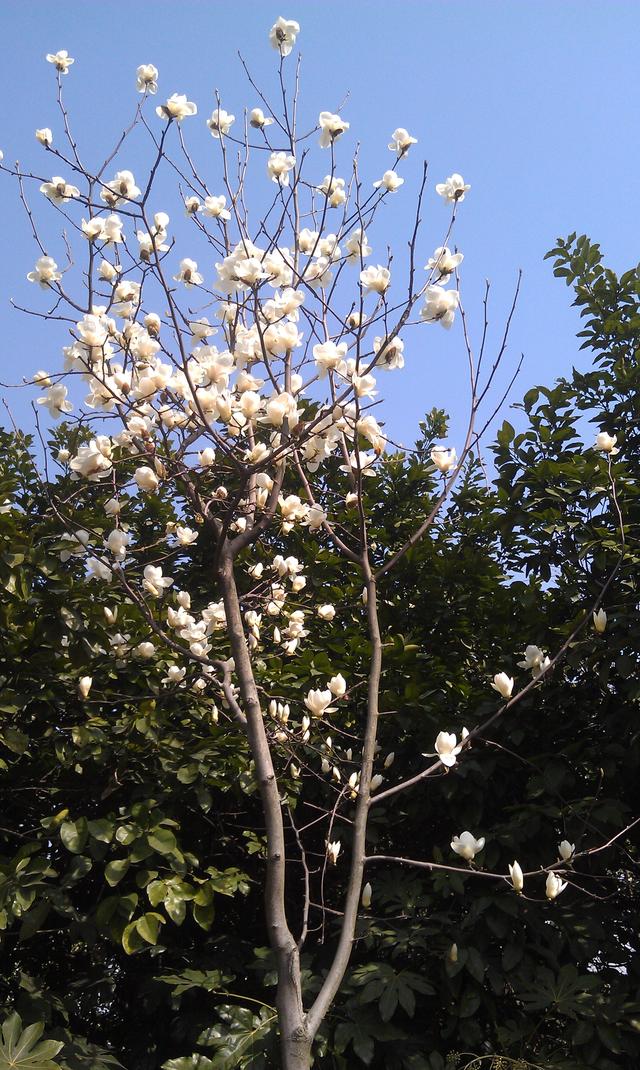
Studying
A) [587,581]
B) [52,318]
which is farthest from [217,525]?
[587,581]

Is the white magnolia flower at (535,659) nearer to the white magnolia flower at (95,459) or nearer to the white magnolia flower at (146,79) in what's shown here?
the white magnolia flower at (95,459)

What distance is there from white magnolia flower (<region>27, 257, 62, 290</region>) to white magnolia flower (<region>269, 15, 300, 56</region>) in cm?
78

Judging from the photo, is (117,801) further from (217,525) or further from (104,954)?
(217,525)

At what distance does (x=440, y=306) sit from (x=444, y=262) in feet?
0.55

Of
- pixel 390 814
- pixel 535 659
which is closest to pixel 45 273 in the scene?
pixel 535 659

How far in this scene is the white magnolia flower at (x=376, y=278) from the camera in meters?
2.06

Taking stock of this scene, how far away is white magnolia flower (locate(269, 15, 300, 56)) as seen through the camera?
2.29m

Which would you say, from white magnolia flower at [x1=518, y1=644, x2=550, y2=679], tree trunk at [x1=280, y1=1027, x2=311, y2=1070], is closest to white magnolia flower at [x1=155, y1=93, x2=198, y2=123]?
white magnolia flower at [x1=518, y1=644, x2=550, y2=679]

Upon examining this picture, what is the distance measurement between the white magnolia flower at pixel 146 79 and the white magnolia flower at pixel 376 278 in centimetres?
83

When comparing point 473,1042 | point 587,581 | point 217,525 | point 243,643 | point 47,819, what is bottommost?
point 473,1042

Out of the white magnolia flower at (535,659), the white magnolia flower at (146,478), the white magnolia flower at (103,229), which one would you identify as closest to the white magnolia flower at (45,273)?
the white magnolia flower at (103,229)

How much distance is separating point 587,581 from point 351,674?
2.60ft

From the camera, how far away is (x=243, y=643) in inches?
82.7

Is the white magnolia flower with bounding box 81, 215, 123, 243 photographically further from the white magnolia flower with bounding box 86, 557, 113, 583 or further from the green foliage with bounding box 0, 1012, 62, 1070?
the green foliage with bounding box 0, 1012, 62, 1070
